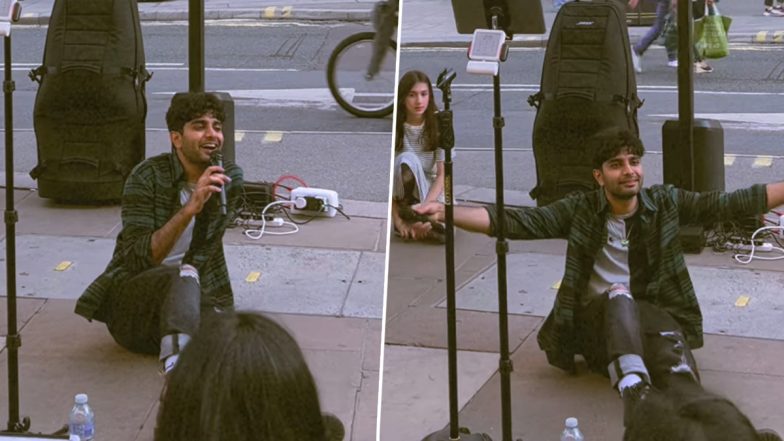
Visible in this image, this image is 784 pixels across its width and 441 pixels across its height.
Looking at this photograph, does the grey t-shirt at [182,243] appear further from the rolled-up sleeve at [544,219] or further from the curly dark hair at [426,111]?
the rolled-up sleeve at [544,219]

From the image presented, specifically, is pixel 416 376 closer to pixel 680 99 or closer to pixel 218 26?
pixel 680 99

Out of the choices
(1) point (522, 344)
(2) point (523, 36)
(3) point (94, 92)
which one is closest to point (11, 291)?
(3) point (94, 92)

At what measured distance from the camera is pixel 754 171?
4.80 meters

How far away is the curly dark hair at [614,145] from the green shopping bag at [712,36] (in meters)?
0.71

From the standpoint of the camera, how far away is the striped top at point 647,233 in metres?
4.13

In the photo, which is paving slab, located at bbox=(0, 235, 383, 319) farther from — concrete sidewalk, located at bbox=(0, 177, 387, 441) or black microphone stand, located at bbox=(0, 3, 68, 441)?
black microphone stand, located at bbox=(0, 3, 68, 441)

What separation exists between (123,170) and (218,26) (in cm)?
267

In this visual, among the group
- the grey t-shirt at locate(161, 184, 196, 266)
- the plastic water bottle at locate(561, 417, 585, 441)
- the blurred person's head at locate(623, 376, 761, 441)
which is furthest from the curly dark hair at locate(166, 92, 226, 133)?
the blurred person's head at locate(623, 376, 761, 441)

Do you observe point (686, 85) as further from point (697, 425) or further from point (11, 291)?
point (697, 425)

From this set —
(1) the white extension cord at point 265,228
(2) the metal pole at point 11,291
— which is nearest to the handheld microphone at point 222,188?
(1) the white extension cord at point 265,228

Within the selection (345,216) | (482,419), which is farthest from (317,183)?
(482,419)

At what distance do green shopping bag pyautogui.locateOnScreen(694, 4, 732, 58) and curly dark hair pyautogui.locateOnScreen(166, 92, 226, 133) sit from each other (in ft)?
5.80

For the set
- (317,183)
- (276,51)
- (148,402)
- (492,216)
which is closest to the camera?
(492,216)

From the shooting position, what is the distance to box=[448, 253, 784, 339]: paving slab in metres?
4.24
